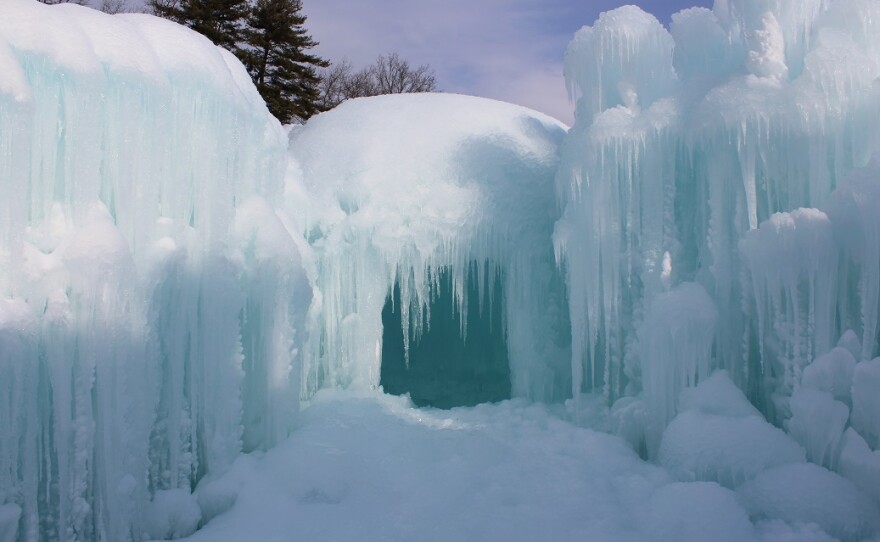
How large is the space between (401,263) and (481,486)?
285 cm

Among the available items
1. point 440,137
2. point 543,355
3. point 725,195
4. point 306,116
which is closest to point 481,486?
point 543,355

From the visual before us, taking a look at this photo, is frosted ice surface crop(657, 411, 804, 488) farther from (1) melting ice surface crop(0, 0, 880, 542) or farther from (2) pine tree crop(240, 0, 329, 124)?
(2) pine tree crop(240, 0, 329, 124)

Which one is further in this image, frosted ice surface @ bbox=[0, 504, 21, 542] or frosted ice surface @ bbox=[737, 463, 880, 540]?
frosted ice surface @ bbox=[737, 463, 880, 540]

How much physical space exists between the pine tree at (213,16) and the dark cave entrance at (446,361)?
46.5 ft

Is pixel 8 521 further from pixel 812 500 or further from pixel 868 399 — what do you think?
pixel 868 399

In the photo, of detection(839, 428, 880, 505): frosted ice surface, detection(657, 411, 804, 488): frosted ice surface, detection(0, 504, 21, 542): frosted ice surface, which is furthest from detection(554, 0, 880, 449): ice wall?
detection(0, 504, 21, 542): frosted ice surface

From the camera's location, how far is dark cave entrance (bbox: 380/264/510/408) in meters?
8.93

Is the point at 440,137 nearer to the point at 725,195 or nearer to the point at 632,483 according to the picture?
the point at 725,195

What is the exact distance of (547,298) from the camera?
7387 mm

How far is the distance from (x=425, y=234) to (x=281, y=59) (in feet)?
53.4

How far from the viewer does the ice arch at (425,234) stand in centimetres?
711

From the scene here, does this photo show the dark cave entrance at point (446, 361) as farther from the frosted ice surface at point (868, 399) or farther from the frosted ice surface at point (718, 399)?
the frosted ice surface at point (868, 399)

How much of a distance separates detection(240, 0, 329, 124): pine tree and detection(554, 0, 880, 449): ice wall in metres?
16.3

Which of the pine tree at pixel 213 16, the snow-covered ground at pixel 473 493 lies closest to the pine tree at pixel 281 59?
the pine tree at pixel 213 16
